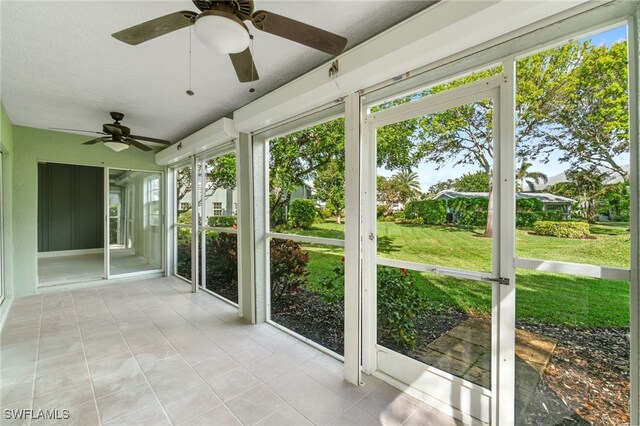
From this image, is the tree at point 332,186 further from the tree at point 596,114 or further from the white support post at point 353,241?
the tree at point 596,114

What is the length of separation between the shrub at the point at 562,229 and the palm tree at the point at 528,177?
205 mm

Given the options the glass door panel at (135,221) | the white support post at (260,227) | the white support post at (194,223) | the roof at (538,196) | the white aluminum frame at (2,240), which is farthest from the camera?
the glass door panel at (135,221)

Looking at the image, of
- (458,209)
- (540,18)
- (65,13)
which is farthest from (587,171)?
(65,13)

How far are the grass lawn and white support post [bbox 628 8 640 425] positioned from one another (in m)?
0.06

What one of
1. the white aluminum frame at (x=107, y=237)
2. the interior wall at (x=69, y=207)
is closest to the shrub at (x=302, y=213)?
the white aluminum frame at (x=107, y=237)

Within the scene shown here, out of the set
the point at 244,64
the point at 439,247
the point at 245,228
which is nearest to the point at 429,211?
the point at 439,247

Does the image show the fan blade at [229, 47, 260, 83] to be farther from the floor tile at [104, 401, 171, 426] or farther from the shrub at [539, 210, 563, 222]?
the floor tile at [104, 401, 171, 426]

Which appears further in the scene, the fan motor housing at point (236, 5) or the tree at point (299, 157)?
the tree at point (299, 157)

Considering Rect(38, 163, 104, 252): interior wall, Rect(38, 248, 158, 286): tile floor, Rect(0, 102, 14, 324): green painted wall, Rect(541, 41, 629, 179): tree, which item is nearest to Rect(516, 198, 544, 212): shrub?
Rect(541, 41, 629, 179): tree

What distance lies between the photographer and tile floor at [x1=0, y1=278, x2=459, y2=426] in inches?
71.2

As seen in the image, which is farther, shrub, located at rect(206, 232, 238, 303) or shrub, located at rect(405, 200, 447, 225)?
shrub, located at rect(206, 232, 238, 303)

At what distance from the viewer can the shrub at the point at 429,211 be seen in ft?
6.25

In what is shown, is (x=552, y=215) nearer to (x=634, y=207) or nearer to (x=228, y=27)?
(x=634, y=207)

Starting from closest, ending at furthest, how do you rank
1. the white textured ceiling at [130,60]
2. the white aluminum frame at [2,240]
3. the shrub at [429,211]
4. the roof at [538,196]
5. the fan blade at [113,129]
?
the roof at [538,196], the white textured ceiling at [130,60], the shrub at [429,211], the fan blade at [113,129], the white aluminum frame at [2,240]
